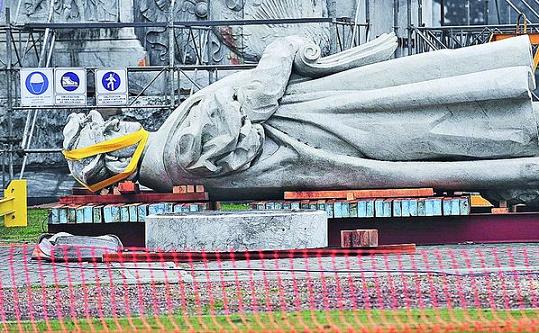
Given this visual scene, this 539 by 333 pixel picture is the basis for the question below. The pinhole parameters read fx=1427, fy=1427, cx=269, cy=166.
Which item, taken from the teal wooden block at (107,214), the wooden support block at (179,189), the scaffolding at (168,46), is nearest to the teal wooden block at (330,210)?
the wooden support block at (179,189)

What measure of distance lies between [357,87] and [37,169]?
10053mm

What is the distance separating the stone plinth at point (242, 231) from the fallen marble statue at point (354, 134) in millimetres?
1294

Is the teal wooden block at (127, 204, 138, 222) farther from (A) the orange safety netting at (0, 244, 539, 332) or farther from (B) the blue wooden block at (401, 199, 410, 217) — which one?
(B) the blue wooden block at (401, 199, 410, 217)

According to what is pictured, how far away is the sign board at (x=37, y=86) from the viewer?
20.4m

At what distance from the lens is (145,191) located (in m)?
14.6

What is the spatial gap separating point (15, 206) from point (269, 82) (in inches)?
253

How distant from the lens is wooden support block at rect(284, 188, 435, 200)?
552 inches

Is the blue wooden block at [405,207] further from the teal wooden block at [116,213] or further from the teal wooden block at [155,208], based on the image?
the teal wooden block at [116,213]

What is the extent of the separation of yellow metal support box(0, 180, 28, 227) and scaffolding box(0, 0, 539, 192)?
3.88 ft

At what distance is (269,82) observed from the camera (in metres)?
14.2

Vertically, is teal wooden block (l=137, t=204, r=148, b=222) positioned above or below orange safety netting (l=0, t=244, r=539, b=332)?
above

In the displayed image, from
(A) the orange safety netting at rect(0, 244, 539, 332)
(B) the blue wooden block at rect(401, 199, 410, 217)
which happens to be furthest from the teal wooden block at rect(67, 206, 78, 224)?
(B) the blue wooden block at rect(401, 199, 410, 217)

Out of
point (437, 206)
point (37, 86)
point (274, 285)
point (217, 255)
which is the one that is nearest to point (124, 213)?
point (217, 255)

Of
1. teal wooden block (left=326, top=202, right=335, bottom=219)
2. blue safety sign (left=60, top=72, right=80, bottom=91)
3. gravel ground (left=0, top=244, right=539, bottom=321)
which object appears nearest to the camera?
gravel ground (left=0, top=244, right=539, bottom=321)
